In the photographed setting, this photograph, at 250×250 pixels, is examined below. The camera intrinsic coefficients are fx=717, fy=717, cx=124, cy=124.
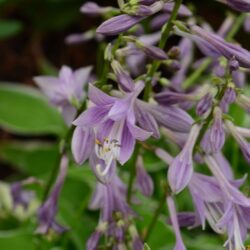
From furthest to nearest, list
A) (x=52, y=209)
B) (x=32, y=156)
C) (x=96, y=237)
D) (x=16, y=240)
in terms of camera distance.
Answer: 1. (x=32, y=156)
2. (x=16, y=240)
3. (x=52, y=209)
4. (x=96, y=237)

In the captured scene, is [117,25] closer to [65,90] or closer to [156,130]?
[156,130]

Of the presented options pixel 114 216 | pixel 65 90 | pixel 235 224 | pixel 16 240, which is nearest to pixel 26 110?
pixel 16 240

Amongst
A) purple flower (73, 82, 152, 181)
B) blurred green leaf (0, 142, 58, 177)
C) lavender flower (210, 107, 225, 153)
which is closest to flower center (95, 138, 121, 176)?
purple flower (73, 82, 152, 181)

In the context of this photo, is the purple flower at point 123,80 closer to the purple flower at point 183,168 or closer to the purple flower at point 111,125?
the purple flower at point 111,125

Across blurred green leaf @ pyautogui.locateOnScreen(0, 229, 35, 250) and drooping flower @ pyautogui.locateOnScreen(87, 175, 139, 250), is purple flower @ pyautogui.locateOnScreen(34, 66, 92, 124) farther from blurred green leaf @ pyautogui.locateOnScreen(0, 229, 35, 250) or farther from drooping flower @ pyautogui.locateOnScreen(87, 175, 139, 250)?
blurred green leaf @ pyautogui.locateOnScreen(0, 229, 35, 250)

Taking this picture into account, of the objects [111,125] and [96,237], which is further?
[96,237]

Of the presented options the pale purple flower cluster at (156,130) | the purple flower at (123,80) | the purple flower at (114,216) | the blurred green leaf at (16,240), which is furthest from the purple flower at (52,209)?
the blurred green leaf at (16,240)
